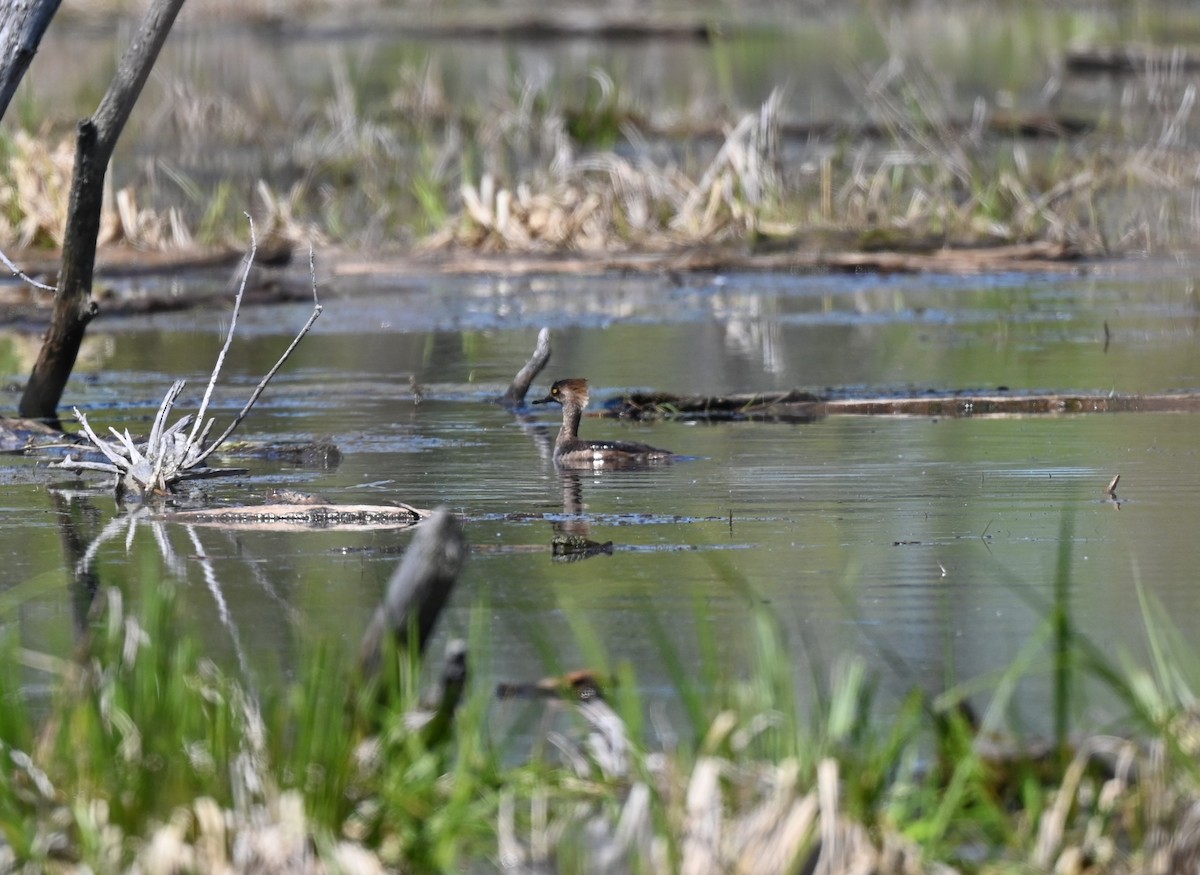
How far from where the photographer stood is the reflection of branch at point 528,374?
10.5m

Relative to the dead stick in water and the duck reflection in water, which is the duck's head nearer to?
the duck reflection in water

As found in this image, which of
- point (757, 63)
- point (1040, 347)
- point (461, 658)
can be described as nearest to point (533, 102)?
point (1040, 347)

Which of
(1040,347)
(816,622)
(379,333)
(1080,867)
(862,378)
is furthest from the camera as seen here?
(379,333)

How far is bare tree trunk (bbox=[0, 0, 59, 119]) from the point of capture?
8023 millimetres

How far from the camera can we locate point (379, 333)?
14578 mm

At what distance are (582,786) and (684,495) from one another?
3.83 m

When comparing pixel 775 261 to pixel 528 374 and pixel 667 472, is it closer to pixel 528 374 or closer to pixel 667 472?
pixel 528 374

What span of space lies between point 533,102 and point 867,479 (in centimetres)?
1453

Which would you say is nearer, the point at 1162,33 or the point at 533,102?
the point at 533,102

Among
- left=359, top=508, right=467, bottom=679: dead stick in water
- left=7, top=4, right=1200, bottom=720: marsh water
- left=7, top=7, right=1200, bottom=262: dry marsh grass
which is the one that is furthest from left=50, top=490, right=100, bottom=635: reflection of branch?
left=7, top=7, right=1200, bottom=262: dry marsh grass

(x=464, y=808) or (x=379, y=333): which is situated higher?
(x=379, y=333)

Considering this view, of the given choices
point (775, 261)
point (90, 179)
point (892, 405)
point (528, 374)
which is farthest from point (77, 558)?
point (775, 261)

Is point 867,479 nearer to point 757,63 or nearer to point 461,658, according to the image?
point 461,658

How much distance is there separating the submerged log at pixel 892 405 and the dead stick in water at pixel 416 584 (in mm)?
5598
